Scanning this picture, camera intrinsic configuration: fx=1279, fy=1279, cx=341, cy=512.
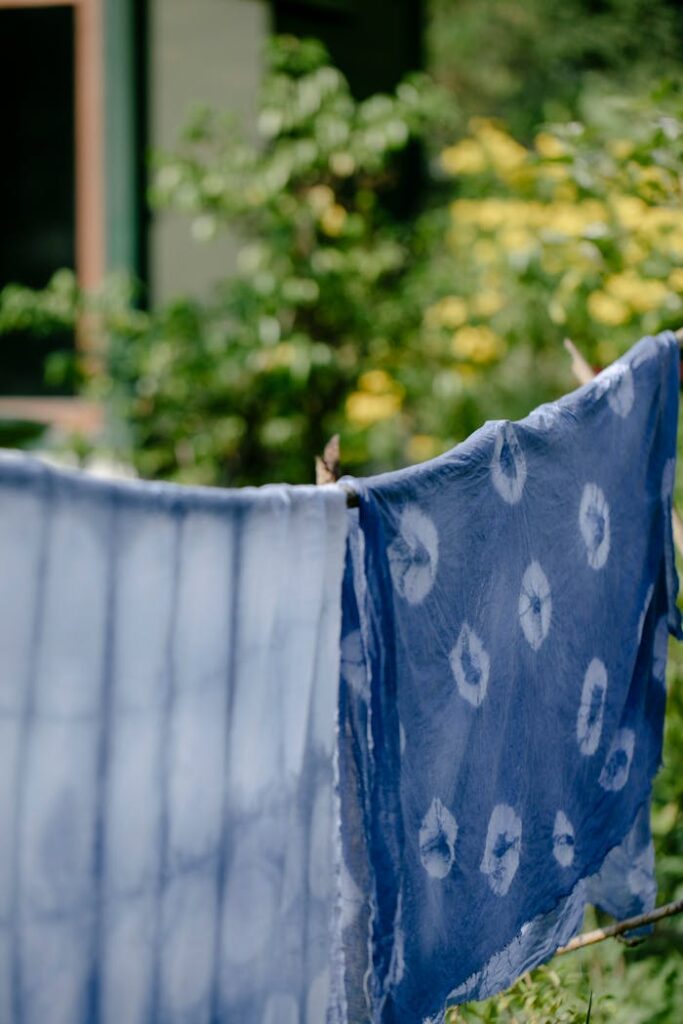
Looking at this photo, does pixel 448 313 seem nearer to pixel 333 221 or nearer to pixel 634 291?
pixel 333 221

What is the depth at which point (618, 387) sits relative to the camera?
208cm

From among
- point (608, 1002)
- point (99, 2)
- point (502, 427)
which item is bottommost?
point (608, 1002)

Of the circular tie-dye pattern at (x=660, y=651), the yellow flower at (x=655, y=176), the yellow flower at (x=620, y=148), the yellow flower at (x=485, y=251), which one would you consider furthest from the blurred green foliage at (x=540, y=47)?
the circular tie-dye pattern at (x=660, y=651)

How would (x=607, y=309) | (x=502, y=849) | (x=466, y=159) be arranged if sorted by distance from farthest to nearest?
(x=466, y=159), (x=607, y=309), (x=502, y=849)

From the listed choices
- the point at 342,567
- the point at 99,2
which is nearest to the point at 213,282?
the point at 99,2

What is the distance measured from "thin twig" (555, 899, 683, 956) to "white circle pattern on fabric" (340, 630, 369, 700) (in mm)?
789

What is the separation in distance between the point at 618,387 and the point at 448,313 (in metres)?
2.18

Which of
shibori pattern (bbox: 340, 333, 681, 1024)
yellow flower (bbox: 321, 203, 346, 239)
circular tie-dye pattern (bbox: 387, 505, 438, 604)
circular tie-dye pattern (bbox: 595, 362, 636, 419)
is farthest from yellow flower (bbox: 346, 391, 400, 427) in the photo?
circular tie-dye pattern (bbox: 387, 505, 438, 604)

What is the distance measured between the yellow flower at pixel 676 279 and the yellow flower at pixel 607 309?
1.60ft

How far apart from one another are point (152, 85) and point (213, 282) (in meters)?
0.67

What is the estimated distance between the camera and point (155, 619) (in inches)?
47.9

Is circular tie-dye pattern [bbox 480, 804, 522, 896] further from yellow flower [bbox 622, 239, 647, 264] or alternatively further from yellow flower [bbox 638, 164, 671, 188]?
yellow flower [bbox 622, 239, 647, 264]

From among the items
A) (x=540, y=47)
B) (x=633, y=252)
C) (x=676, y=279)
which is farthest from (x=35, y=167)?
(x=540, y=47)

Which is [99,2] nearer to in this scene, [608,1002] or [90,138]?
[90,138]
